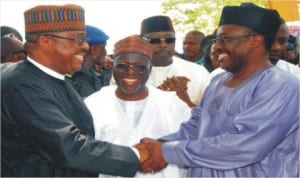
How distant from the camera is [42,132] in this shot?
3297 millimetres

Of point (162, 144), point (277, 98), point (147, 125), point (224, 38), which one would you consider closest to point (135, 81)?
point (147, 125)

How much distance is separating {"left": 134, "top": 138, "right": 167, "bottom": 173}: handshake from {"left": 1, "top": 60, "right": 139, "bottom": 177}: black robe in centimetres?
36

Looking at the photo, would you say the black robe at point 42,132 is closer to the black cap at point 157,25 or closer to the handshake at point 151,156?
the handshake at point 151,156

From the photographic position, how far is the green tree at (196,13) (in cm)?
2611

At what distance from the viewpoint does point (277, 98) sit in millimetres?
3297

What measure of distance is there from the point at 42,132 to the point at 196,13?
2375cm

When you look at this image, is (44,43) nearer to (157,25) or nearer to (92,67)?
(157,25)

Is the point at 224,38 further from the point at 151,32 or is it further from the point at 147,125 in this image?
the point at 151,32

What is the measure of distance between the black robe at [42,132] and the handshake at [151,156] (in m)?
0.36

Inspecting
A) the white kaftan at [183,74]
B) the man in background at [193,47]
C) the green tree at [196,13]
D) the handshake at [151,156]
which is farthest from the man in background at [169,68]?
the green tree at [196,13]

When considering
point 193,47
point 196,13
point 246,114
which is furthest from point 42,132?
point 196,13

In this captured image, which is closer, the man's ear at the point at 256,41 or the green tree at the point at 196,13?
the man's ear at the point at 256,41

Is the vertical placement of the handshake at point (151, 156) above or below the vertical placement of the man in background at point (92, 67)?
above

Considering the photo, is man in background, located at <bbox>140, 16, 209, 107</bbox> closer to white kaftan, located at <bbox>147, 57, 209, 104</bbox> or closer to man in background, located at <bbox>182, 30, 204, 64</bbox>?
white kaftan, located at <bbox>147, 57, 209, 104</bbox>
